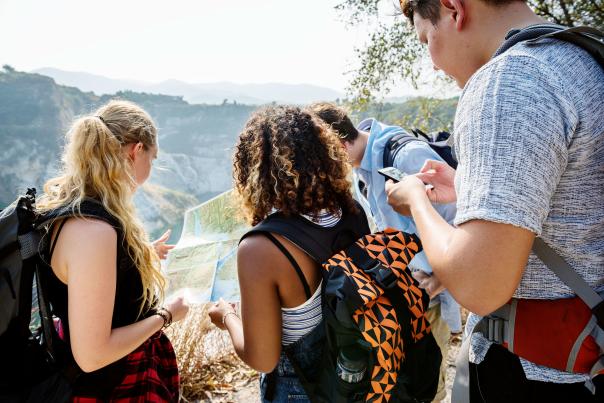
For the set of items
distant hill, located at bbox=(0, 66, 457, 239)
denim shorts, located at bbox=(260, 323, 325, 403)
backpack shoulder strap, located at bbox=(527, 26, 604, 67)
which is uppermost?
backpack shoulder strap, located at bbox=(527, 26, 604, 67)

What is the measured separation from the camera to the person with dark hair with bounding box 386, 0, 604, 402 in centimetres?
74

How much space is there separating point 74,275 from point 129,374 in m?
0.58

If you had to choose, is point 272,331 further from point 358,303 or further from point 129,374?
point 129,374

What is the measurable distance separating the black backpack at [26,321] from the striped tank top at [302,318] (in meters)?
0.86

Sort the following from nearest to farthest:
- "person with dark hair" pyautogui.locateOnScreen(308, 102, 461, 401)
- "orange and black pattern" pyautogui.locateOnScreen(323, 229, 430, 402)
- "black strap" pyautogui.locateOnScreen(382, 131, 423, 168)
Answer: "orange and black pattern" pyautogui.locateOnScreen(323, 229, 430, 402) → "person with dark hair" pyautogui.locateOnScreen(308, 102, 461, 401) → "black strap" pyautogui.locateOnScreen(382, 131, 423, 168)

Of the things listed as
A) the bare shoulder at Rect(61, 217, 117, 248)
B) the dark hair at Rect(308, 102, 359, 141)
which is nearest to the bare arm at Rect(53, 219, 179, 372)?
the bare shoulder at Rect(61, 217, 117, 248)

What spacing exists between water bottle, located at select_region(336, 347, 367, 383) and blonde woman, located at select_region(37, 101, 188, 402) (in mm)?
882

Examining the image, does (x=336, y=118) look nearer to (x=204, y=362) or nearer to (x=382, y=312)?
(x=382, y=312)

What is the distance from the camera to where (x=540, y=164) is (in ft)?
2.42

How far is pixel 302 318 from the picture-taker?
1.41 meters

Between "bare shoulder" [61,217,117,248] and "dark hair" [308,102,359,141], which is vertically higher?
"dark hair" [308,102,359,141]

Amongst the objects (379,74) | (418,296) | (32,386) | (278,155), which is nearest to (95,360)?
(32,386)

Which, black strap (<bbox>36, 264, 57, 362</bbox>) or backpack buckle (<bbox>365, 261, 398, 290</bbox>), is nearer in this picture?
backpack buckle (<bbox>365, 261, 398, 290</bbox>)

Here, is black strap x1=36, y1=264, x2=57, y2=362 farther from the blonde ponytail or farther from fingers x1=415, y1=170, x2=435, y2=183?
fingers x1=415, y1=170, x2=435, y2=183
